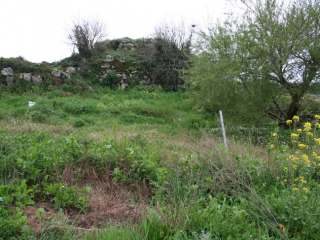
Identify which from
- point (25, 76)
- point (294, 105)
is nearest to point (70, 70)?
point (25, 76)

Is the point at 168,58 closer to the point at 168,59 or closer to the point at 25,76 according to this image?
the point at 168,59

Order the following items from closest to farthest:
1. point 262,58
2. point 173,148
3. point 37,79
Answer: point 173,148 < point 262,58 < point 37,79

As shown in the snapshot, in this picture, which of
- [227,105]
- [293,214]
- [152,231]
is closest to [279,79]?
[227,105]

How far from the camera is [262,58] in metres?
7.63

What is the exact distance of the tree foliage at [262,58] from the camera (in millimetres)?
7637

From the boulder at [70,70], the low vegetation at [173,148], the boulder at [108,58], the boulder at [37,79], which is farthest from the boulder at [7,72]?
the boulder at [108,58]

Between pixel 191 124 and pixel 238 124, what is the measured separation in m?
2.31

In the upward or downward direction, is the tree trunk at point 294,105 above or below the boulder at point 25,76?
below

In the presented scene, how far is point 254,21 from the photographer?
27.3ft

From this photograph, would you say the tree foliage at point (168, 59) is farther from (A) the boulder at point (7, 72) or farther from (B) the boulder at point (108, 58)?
(A) the boulder at point (7, 72)

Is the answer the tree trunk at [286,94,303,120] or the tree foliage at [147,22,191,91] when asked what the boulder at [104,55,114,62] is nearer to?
the tree foliage at [147,22,191,91]

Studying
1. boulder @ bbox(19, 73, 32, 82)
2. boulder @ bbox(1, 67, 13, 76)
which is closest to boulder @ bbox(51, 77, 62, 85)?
boulder @ bbox(19, 73, 32, 82)

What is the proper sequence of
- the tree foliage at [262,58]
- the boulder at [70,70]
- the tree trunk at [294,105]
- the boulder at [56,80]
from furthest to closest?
the boulder at [70,70], the boulder at [56,80], the tree trunk at [294,105], the tree foliage at [262,58]

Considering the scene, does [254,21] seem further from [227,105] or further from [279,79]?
[227,105]
